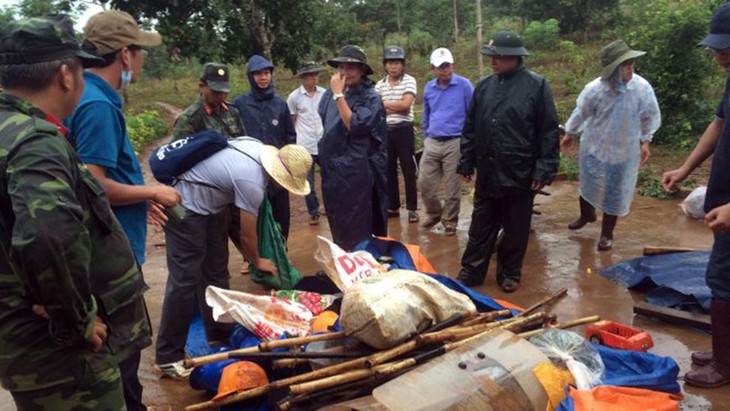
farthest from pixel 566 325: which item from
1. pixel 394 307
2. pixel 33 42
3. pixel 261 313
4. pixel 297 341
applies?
pixel 33 42

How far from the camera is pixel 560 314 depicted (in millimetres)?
4402

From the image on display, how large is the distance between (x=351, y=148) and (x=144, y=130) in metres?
12.5

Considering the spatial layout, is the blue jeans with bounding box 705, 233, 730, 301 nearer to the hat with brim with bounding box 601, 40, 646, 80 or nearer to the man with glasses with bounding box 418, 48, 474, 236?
the hat with brim with bounding box 601, 40, 646, 80

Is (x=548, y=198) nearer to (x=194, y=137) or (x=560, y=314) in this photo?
(x=560, y=314)

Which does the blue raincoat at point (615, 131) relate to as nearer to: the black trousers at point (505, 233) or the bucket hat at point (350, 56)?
the black trousers at point (505, 233)

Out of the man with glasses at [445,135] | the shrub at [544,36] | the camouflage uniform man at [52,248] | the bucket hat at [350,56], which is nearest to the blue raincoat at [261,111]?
the bucket hat at [350,56]

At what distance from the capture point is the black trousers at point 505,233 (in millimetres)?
4867

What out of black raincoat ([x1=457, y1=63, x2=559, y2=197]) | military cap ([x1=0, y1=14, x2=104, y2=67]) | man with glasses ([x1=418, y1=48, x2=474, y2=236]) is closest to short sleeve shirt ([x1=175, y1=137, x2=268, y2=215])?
military cap ([x1=0, y1=14, x2=104, y2=67])

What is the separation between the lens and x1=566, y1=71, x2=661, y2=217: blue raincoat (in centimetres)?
555

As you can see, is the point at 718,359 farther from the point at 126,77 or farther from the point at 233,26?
the point at 233,26

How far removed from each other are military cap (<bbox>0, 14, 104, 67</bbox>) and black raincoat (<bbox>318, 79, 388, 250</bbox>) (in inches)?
124

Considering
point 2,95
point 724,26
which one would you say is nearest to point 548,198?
point 724,26

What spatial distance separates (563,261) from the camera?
18.2 ft

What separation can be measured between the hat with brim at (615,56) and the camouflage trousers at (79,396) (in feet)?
15.8
